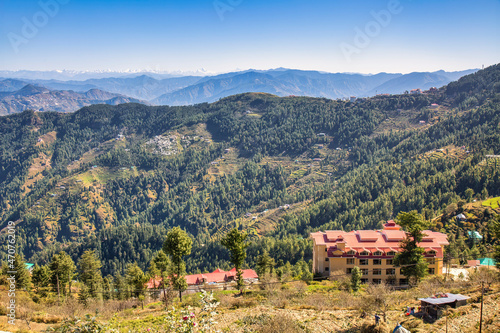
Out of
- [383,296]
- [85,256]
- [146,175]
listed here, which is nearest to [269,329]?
[383,296]

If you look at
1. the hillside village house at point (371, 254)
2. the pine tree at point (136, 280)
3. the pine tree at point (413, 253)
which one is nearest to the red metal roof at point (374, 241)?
the hillside village house at point (371, 254)

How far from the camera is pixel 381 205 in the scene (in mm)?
92125

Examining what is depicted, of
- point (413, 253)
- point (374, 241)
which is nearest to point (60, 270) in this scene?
point (374, 241)

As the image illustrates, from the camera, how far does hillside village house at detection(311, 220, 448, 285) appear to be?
4050cm

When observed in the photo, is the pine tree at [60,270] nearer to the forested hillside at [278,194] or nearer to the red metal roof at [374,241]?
the red metal roof at [374,241]

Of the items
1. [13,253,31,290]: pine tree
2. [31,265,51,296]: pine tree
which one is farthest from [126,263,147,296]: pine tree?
[13,253,31,290]: pine tree

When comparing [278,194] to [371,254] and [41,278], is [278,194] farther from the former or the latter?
[41,278]

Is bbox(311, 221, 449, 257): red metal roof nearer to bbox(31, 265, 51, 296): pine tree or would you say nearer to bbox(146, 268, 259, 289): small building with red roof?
bbox(146, 268, 259, 289): small building with red roof

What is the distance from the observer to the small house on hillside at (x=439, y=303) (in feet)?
66.8

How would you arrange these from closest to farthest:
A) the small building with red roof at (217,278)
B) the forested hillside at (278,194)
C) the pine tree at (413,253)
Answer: the pine tree at (413,253)
the small building with red roof at (217,278)
the forested hillside at (278,194)

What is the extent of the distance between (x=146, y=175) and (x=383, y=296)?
607 feet

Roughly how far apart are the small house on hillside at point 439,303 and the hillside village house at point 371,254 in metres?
19.0

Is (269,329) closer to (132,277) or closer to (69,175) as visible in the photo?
(132,277)

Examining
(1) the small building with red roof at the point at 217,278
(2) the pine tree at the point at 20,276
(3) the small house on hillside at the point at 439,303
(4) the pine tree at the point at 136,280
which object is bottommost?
(1) the small building with red roof at the point at 217,278
